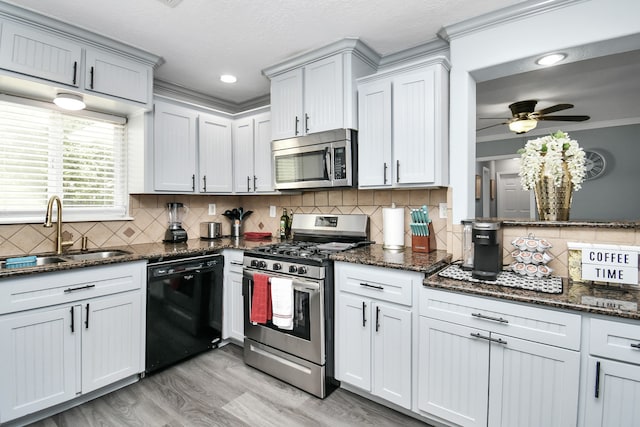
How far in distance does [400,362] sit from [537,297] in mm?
874

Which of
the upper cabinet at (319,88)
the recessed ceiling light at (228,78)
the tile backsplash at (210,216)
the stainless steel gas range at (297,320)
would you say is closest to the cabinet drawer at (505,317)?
the stainless steel gas range at (297,320)

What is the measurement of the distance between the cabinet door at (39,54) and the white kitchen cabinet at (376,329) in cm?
228

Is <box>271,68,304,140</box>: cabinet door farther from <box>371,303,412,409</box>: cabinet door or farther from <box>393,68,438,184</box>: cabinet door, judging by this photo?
<box>371,303,412,409</box>: cabinet door

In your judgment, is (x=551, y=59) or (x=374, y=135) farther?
(x=374, y=135)

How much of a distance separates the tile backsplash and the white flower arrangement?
61cm

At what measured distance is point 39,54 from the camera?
205 centimetres

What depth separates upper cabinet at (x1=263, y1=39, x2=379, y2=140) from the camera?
245 cm

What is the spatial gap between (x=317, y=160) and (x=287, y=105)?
1.97 ft

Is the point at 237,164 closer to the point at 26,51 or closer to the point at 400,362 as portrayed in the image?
the point at 26,51

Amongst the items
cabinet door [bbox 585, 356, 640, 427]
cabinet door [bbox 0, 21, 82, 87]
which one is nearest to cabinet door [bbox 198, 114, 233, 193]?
cabinet door [bbox 0, 21, 82, 87]

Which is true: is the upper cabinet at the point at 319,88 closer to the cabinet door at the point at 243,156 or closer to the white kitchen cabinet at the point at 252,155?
the white kitchen cabinet at the point at 252,155

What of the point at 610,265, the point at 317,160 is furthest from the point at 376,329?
the point at 317,160

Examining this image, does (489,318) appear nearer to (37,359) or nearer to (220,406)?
(220,406)

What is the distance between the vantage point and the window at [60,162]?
233 centimetres
